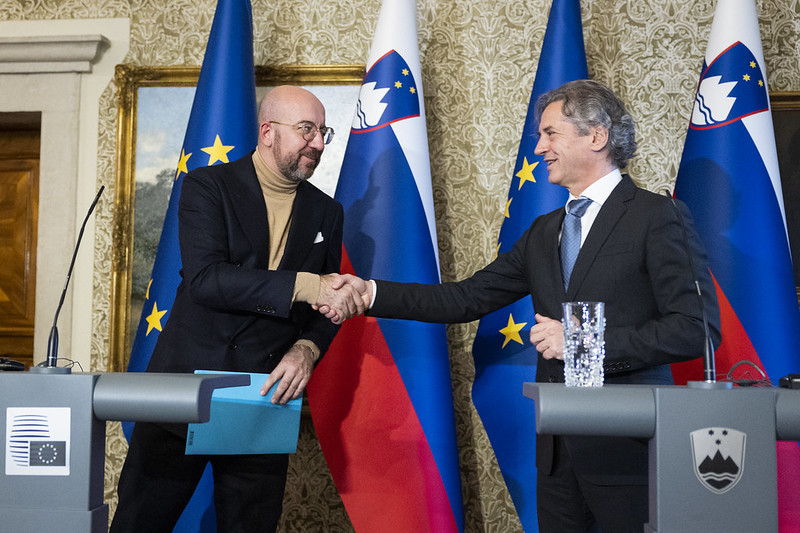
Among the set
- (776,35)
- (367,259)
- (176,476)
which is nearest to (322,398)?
(367,259)

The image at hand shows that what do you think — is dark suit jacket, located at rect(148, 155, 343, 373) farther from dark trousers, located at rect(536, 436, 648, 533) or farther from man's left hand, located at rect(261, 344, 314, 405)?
dark trousers, located at rect(536, 436, 648, 533)

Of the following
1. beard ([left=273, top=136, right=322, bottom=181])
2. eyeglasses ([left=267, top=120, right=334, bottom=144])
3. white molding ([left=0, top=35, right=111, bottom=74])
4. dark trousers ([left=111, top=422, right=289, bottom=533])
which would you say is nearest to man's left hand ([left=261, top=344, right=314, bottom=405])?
dark trousers ([left=111, top=422, right=289, bottom=533])

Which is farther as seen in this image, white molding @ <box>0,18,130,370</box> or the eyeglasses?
white molding @ <box>0,18,130,370</box>

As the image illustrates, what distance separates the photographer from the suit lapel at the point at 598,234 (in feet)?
5.60

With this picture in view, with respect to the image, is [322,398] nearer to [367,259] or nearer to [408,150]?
[367,259]

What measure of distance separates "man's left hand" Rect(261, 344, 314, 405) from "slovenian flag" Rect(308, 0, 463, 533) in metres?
0.71

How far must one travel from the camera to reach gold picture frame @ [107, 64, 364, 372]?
9.97 feet

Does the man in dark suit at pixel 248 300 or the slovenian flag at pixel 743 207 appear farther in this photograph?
the slovenian flag at pixel 743 207

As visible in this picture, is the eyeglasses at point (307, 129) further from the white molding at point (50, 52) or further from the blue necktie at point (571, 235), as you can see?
the white molding at point (50, 52)

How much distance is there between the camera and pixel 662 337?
1.53 metres

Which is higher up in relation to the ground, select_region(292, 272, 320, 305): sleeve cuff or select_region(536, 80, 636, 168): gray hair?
select_region(536, 80, 636, 168): gray hair

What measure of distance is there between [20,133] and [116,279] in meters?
0.97

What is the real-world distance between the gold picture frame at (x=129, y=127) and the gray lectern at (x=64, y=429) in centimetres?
197

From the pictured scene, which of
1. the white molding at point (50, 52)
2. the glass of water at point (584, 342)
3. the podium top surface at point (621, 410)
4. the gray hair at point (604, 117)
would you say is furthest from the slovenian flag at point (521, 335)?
the white molding at point (50, 52)
